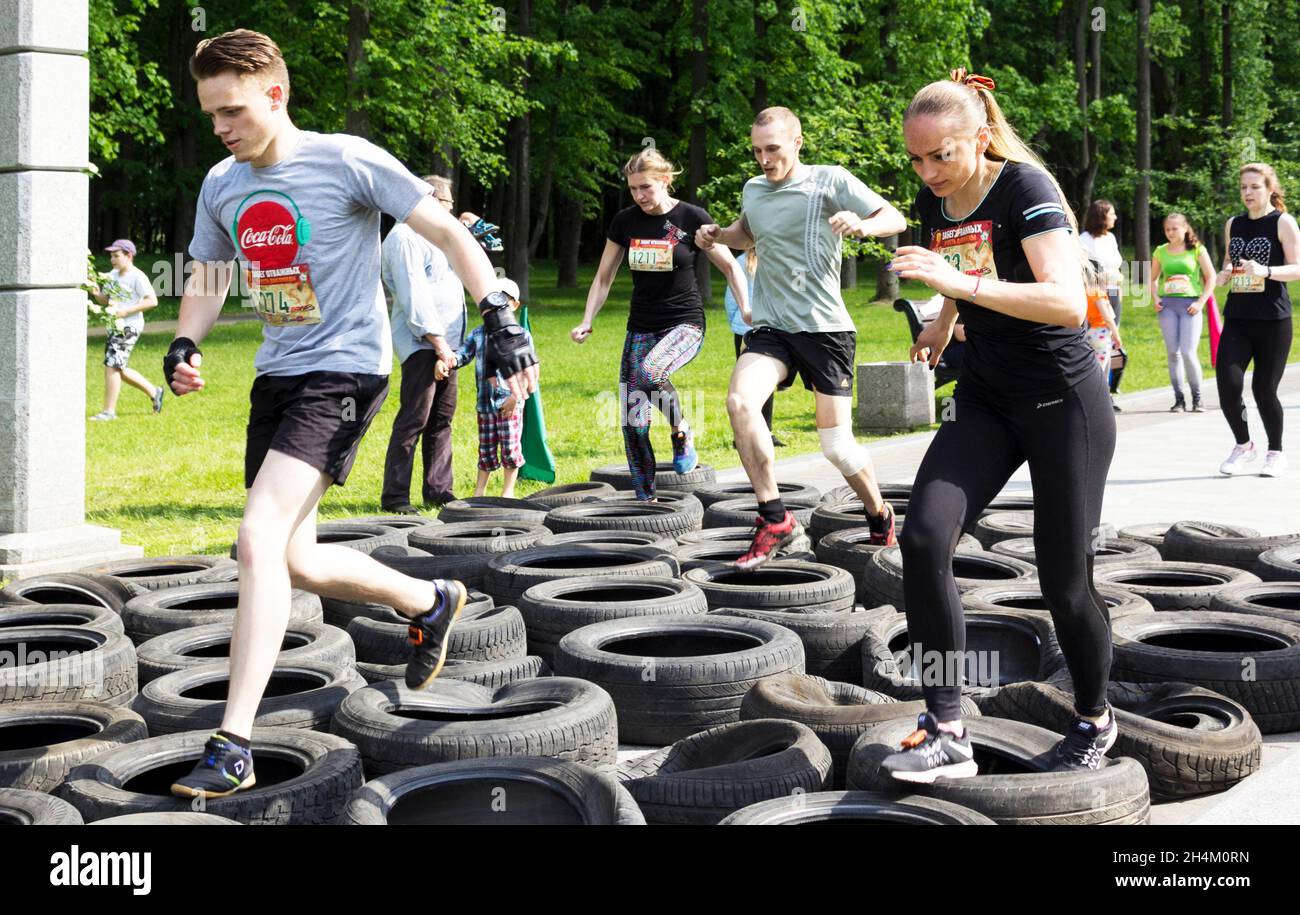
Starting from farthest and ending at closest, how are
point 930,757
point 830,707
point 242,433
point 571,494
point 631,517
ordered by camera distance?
point 242,433 → point 571,494 → point 631,517 → point 830,707 → point 930,757

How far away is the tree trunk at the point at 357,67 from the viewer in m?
Answer: 29.7

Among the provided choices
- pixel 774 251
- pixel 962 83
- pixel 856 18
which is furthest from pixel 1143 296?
pixel 962 83

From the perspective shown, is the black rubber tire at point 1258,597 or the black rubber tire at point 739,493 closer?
the black rubber tire at point 1258,597

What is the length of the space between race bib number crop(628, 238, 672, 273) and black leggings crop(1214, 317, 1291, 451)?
15.1 ft

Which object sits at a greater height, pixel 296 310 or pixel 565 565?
pixel 296 310

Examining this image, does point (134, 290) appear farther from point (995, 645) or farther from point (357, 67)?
point (995, 645)

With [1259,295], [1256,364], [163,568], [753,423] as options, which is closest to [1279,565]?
[753,423]

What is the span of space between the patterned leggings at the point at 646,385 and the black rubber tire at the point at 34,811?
568cm

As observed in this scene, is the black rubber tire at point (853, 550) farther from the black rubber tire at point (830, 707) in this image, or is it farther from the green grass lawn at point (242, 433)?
the green grass lawn at point (242, 433)

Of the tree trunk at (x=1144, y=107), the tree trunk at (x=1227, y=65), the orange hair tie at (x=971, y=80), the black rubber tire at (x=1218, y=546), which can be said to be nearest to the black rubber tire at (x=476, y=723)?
the orange hair tie at (x=971, y=80)

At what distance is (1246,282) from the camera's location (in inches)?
422

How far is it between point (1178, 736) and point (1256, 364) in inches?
291
